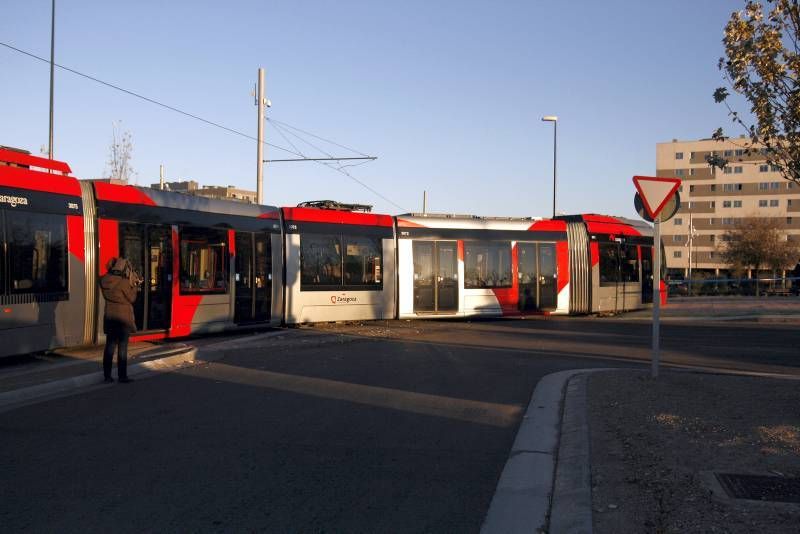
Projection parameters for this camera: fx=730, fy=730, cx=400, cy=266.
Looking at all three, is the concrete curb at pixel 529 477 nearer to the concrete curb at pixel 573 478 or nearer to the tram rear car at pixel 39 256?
the concrete curb at pixel 573 478

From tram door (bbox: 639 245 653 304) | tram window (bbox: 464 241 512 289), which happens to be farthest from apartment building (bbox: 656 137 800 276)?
tram window (bbox: 464 241 512 289)

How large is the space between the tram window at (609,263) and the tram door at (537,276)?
206 cm

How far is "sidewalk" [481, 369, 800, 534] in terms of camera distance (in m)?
4.84

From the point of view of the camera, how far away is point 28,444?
6996 millimetres

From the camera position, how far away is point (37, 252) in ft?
39.5

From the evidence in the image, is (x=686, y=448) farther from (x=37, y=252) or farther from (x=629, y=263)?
(x=629, y=263)

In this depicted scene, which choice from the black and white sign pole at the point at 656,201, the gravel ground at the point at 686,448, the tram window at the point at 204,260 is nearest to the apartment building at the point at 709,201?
the tram window at the point at 204,260

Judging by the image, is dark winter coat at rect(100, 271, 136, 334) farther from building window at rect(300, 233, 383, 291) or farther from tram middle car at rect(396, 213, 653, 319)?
tram middle car at rect(396, 213, 653, 319)

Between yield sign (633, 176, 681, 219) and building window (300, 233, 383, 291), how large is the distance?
10.9 meters

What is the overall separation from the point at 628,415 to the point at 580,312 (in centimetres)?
1682

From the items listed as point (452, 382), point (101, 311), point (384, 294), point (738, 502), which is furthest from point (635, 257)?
point (738, 502)

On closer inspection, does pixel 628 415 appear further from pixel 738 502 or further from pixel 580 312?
pixel 580 312

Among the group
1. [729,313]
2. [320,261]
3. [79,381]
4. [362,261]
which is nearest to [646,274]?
[729,313]

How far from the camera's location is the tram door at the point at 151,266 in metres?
14.1
